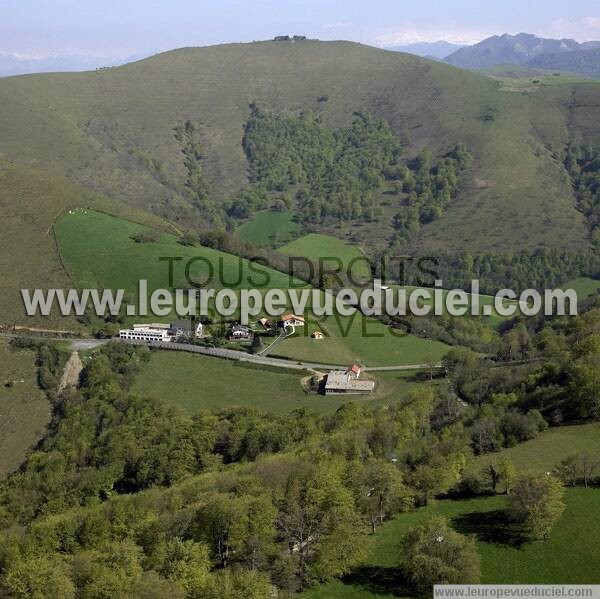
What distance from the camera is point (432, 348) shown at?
72125 mm

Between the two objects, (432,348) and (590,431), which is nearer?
(590,431)

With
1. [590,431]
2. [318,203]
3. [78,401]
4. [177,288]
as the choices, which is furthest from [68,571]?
[318,203]

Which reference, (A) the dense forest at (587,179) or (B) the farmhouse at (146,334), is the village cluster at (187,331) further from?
(A) the dense forest at (587,179)

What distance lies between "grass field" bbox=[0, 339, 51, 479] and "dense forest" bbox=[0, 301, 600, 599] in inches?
55.5

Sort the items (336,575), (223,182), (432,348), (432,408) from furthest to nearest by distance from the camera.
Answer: (223,182), (432,348), (432,408), (336,575)

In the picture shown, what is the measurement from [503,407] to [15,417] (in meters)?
37.8

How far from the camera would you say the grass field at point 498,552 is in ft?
93.2

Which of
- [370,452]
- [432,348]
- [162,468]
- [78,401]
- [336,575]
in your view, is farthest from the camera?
[432,348]

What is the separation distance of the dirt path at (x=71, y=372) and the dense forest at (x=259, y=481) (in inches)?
73.2

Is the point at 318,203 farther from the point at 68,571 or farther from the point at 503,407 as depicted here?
the point at 68,571

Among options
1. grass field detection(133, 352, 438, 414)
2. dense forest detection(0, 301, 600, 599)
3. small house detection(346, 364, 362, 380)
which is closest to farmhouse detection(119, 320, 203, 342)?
grass field detection(133, 352, 438, 414)

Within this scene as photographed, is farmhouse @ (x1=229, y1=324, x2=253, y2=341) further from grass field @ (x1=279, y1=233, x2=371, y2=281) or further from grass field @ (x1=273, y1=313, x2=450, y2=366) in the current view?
grass field @ (x1=279, y1=233, x2=371, y2=281)

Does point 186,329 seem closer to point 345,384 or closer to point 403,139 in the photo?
point 345,384

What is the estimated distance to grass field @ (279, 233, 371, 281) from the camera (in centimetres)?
13012
